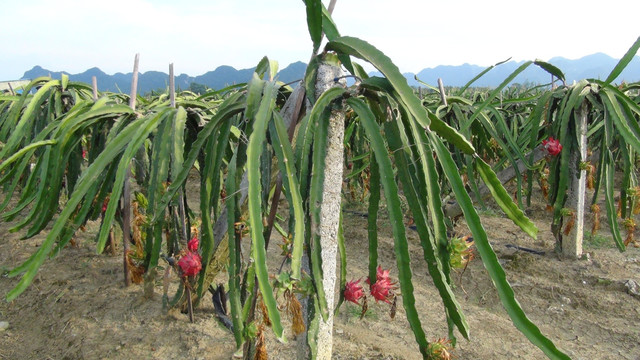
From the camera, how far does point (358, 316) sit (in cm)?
207

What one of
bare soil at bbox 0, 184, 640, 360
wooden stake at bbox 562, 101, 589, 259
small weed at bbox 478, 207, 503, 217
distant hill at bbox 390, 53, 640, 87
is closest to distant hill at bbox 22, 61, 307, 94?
small weed at bbox 478, 207, 503, 217

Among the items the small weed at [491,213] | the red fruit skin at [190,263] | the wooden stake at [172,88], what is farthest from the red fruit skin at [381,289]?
the small weed at [491,213]

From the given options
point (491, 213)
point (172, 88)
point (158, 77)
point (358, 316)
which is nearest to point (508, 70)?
point (158, 77)

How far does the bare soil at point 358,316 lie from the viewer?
5.70 ft

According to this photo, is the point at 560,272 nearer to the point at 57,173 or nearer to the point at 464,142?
the point at 464,142

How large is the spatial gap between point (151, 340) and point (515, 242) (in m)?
2.67

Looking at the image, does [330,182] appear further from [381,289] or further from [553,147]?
[553,147]

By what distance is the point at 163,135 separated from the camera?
1.29 m

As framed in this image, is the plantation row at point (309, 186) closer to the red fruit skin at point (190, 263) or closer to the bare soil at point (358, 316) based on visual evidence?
the red fruit skin at point (190, 263)

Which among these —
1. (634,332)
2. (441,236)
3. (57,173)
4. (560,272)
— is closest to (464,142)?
(441,236)

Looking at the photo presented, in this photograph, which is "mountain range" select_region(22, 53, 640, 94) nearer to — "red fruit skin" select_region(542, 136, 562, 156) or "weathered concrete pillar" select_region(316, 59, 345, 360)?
"weathered concrete pillar" select_region(316, 59, 345, 360)

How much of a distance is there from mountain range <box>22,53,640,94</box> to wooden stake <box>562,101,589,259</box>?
39.0 inches

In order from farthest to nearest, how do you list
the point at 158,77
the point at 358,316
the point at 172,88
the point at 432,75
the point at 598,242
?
the point at 432,75, the point at 158,77, the point at 598,242, the point at 358,316, the point at 172,88

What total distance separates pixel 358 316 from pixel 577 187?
5.29 feet
